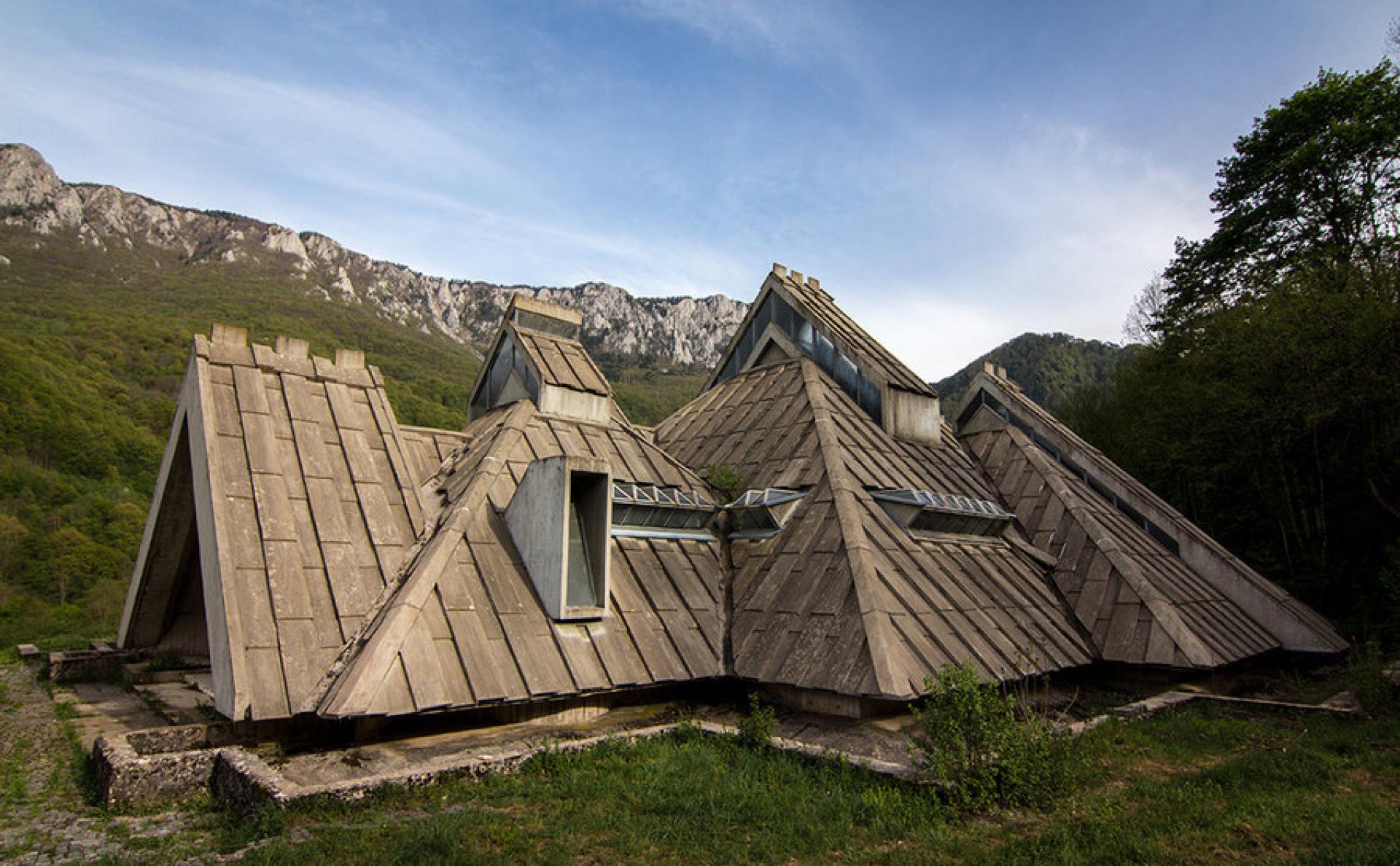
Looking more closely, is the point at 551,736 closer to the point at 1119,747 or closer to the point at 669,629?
the point at 669,629

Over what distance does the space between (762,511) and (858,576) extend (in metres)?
2.35

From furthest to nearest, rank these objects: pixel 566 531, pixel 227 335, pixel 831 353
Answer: pixel 831 353 < pixel 227 335 < pixel 566 531

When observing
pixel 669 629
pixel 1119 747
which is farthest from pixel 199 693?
pixel 1119 747

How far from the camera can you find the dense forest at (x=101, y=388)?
36.5m

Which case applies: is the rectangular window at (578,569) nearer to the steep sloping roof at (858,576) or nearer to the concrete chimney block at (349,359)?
the steep sloping roof at (858,576)

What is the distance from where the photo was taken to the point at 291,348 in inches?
419

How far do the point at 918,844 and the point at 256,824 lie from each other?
4865 mm

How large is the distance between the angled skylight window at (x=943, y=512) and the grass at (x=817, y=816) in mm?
3971

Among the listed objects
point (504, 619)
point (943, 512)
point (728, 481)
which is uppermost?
point (728, 481)

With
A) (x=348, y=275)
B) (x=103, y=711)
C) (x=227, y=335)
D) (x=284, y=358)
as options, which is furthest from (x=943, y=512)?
(x=348, y=275)

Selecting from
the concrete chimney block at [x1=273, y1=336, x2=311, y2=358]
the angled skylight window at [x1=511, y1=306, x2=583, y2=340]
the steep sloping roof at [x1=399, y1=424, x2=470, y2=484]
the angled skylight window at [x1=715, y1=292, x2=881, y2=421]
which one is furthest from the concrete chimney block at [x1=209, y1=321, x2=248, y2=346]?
the angled skylight window at [x1=715, y1=292, x2=881, y2=421]

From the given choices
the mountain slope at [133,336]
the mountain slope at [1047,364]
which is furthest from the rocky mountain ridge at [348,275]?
the mountain slope at [1047,364]

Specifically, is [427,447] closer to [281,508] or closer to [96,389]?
[281,508]

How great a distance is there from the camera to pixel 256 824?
5.47 m
